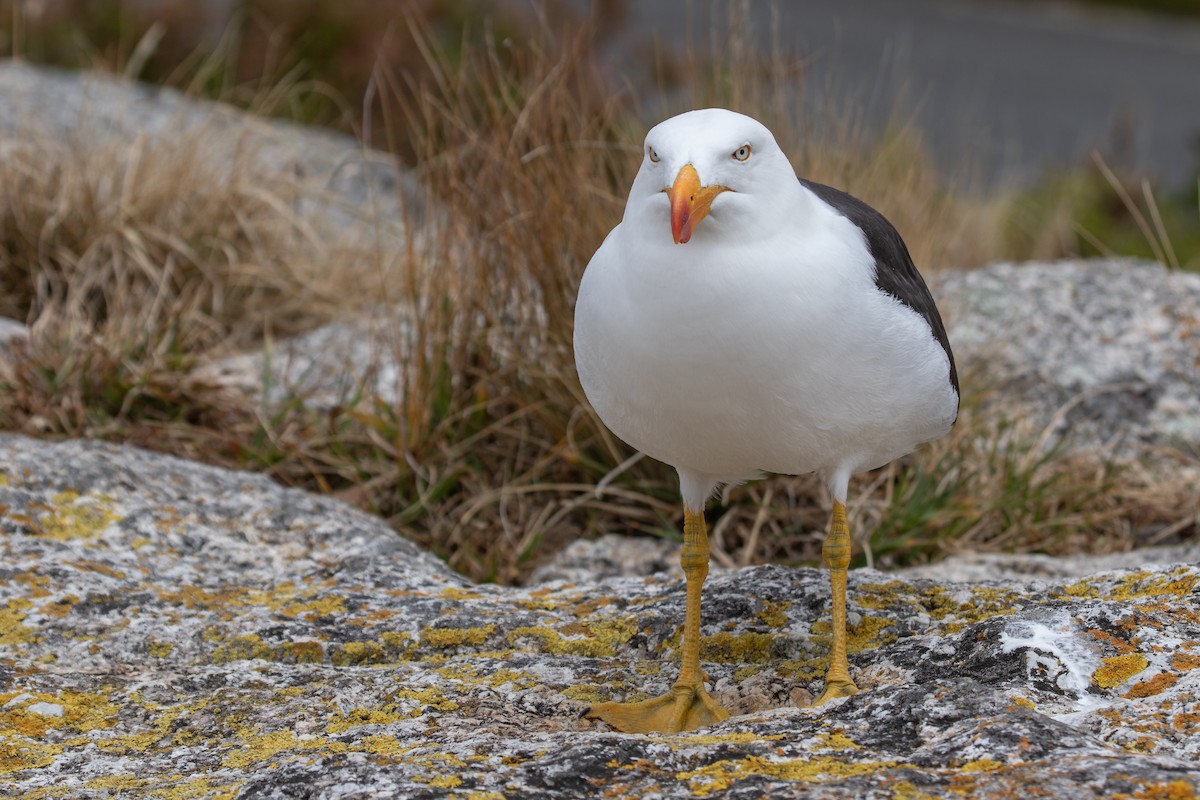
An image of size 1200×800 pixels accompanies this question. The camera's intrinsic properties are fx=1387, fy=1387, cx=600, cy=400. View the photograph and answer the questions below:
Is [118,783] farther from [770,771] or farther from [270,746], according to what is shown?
[770,771]

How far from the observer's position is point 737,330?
2.61 meters

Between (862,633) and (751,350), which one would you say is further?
(862,633)

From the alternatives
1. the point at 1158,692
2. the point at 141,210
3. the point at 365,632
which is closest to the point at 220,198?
the point at 141,210

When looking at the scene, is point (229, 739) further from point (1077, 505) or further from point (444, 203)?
point (1077, 505)

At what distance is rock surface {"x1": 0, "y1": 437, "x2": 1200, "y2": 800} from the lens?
2.24 metres

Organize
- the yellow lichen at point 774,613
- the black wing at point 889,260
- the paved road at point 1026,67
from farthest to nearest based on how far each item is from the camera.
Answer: the paved road at point 1026,67 → the yellow lichen at point 774,613 → the black wing at point 889,260

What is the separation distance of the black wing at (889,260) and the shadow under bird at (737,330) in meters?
0.01

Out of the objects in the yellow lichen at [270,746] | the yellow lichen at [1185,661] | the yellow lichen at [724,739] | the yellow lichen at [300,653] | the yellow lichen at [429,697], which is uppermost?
the yellow lichen at [1185,661]

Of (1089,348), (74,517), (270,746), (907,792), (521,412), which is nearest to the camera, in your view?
(907,792)

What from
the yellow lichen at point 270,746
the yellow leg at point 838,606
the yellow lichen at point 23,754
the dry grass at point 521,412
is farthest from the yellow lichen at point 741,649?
the yellow lichen at point 23,754

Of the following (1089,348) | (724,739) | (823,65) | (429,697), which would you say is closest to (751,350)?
(724,739)

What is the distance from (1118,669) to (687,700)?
882 millimetres

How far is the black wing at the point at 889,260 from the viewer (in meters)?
2.96

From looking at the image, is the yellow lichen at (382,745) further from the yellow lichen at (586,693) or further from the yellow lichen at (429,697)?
the yellow lichen at (586,693)
